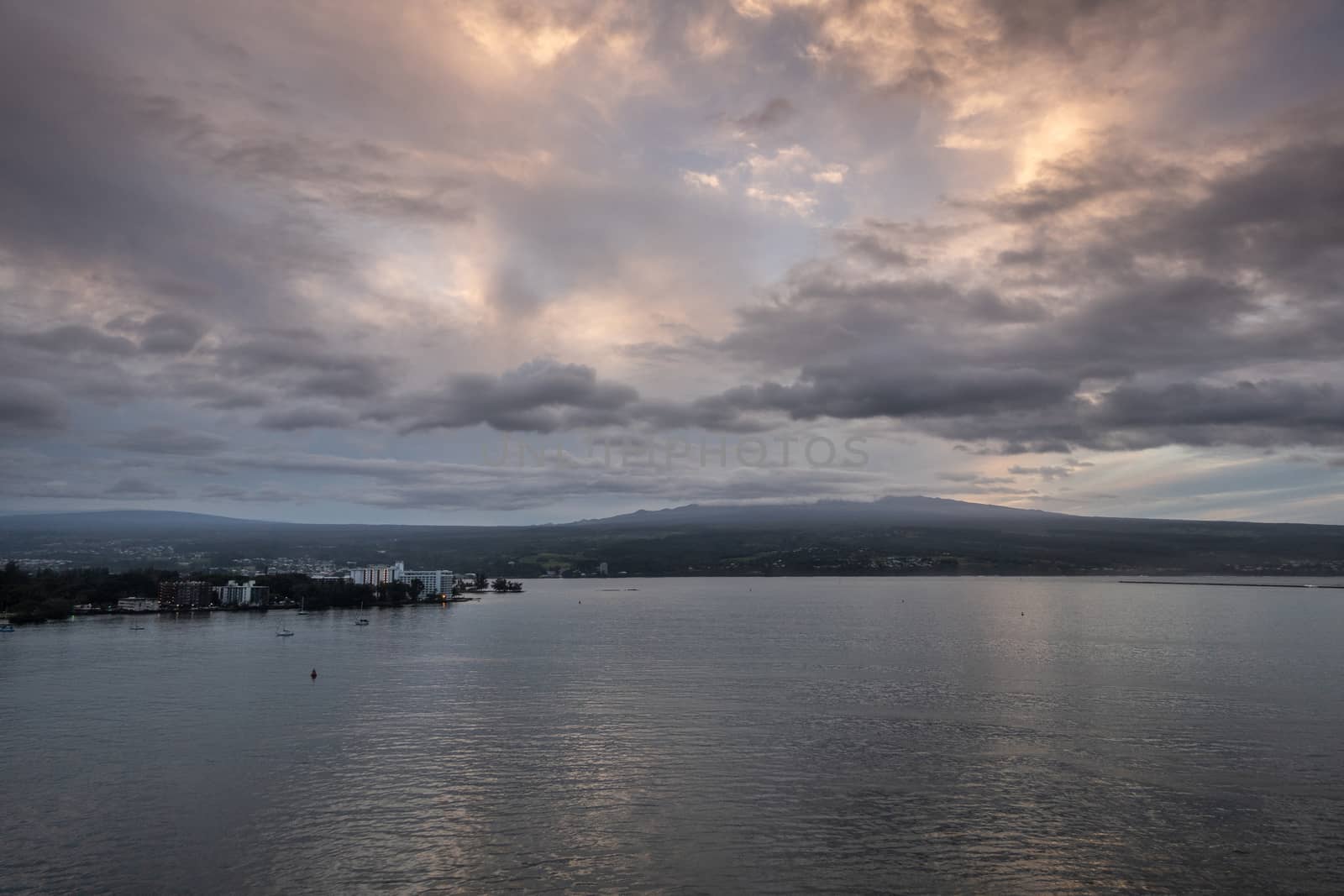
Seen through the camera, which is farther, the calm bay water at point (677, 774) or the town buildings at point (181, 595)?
the town buildings at point (181, 595)

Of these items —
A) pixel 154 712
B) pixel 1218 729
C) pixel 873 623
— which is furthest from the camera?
pixel 873 623

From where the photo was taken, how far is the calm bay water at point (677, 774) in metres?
32.1

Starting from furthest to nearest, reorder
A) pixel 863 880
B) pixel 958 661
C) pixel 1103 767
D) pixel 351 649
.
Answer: pixel 351 649
pixel 958 661
pixel 1103 767
pixel 863 880

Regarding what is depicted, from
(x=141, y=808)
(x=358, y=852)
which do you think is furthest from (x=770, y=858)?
(x=141, y=808)

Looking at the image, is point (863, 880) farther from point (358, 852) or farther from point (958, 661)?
point (958, 661)

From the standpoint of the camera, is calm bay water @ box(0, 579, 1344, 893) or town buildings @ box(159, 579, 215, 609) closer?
calm bay water @ box(0, 579, 1344, 893)

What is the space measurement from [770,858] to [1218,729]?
38.7 metres

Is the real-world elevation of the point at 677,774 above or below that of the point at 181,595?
below

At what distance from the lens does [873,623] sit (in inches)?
5492

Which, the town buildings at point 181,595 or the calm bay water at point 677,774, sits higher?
the town buildings at point 181,595

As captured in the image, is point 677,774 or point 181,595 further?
point 181,595

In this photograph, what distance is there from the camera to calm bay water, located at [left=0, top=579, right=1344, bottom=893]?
32.1 meters

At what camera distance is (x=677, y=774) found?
43719mm

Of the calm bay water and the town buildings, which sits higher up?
the town buildings
